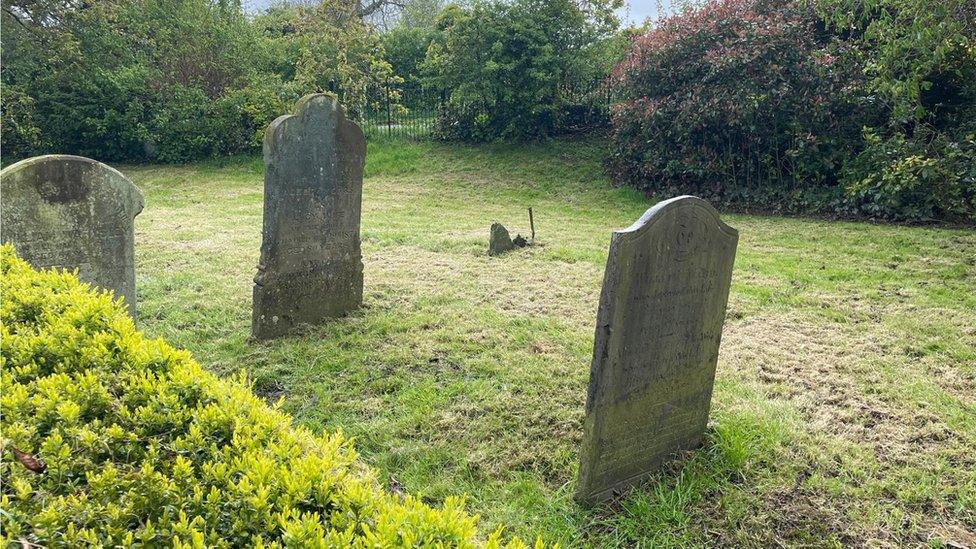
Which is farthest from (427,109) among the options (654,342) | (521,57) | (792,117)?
(654,342)

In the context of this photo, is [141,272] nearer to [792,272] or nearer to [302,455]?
[302,455]

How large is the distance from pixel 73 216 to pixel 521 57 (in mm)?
12738

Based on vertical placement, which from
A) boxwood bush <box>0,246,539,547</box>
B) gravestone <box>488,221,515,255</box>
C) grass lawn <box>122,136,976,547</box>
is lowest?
grass lawn <box>122,136,976,547</box>

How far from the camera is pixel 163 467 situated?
1889 millimetres

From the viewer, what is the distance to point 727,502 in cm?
324

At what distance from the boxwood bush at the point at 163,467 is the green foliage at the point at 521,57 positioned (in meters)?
14.3

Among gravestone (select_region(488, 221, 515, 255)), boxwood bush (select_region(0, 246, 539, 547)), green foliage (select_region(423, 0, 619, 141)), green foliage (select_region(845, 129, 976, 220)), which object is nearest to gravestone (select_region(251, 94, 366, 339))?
gravestone (select_region(488, 221, 515, 255))

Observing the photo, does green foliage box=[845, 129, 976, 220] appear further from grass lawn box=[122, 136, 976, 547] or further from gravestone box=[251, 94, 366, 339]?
gravestone box=[251, 94, 366, 339]

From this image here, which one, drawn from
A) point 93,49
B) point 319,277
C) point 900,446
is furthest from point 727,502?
point 93,49

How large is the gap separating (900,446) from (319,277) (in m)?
4.53

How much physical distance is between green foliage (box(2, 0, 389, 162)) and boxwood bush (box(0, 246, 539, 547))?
15.4 m

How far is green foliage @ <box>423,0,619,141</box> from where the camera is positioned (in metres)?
15.8

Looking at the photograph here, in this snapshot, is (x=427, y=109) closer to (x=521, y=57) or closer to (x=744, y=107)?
(x=521, y=57)

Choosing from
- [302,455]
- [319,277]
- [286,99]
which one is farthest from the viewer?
[286,99]
